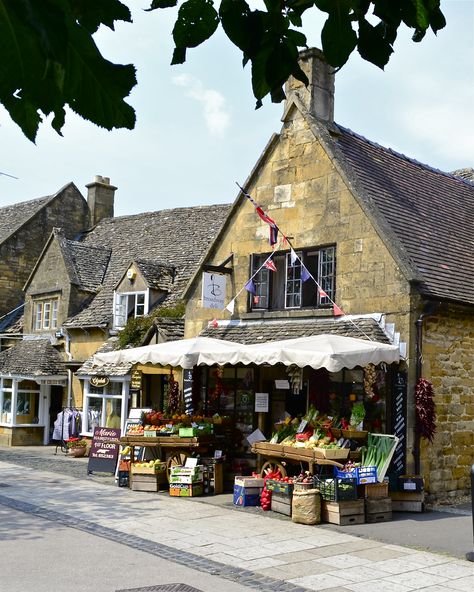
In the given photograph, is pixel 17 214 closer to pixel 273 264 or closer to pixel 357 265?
pixel 273 264

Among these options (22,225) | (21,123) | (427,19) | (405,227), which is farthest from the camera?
(22,225)

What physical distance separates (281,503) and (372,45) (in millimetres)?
10265


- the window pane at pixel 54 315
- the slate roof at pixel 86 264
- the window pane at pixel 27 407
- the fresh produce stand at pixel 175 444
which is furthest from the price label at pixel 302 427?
the window pane at pixel 54 315

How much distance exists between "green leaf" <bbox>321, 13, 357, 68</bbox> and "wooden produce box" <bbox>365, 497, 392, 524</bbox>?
989 centimetres

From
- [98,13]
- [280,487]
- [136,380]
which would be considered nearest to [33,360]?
[136,380]

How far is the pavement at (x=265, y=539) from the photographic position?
801cm

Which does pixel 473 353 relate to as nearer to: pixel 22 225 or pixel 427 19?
pixel 427 19

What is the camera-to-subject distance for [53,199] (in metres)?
29.0

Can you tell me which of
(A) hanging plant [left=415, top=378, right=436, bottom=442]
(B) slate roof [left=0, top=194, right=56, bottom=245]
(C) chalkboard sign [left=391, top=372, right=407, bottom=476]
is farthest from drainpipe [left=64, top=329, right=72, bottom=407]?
(A) hanging plant [left=415, top=378, right=436, bottom=442]

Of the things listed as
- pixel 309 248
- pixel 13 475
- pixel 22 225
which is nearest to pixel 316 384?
pixel 309 248

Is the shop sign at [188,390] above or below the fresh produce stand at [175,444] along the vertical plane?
above

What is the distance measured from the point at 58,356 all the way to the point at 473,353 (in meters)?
14.3

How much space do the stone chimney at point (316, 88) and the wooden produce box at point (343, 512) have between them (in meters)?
7.88

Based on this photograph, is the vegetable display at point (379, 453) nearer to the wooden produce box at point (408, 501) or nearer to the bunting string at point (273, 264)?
the wooden produce box at point (408, 501)
